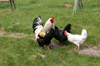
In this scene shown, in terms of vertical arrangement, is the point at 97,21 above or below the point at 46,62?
above

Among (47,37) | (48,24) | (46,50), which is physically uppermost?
(48,24)

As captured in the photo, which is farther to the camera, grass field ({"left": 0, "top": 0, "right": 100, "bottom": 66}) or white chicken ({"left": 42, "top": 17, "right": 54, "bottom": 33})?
white chicken ({"left": 42, "top": 17, "right": 54, "bottom": 33})

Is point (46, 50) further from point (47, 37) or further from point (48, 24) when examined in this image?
point (48, 24)

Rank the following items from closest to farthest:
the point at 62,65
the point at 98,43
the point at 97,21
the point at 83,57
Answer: the point at 62,65 → the point at 83,57 → the point at 98,43 → the point at 97,21

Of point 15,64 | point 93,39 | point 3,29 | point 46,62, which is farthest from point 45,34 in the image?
point 3,29

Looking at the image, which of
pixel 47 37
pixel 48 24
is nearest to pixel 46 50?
pixel 47 37

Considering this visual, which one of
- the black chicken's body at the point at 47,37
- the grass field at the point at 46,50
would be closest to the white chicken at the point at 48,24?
the black chicken's body at the point at 47,37

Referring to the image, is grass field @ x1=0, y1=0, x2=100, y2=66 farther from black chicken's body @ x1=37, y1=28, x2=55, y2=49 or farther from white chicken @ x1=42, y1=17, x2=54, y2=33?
white chicken @ x1=42, y1=17, x2=54, y2=33

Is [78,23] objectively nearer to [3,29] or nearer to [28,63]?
[28,63]

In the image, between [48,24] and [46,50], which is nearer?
[48,24]

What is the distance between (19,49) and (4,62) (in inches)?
37.2

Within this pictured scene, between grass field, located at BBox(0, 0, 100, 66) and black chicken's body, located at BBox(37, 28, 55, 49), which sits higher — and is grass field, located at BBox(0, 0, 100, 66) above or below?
below

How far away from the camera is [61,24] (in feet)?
21.9

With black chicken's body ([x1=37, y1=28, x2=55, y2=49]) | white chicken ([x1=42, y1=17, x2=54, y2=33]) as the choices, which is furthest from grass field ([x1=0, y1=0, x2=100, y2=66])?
white chicken ([x1=42, y1=17, x2=54, y2=33])
